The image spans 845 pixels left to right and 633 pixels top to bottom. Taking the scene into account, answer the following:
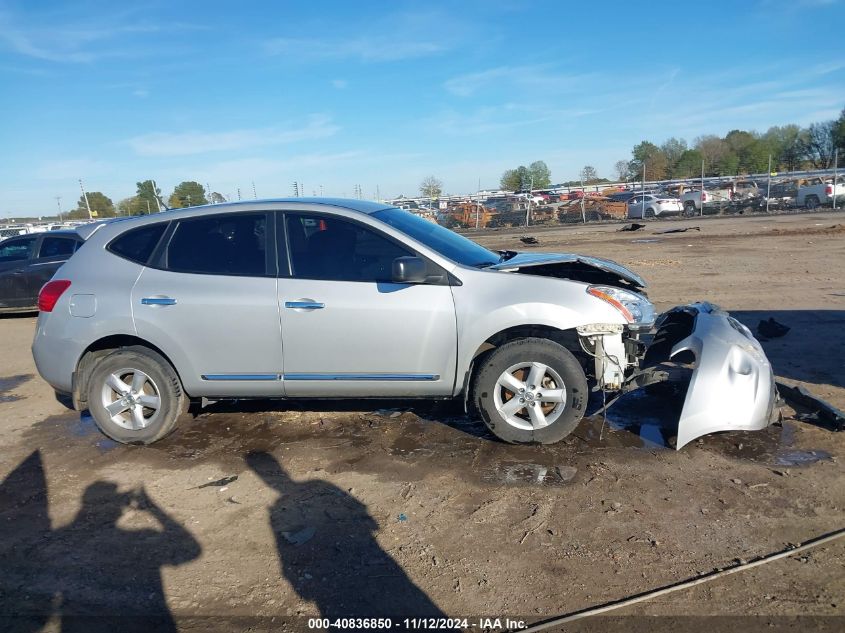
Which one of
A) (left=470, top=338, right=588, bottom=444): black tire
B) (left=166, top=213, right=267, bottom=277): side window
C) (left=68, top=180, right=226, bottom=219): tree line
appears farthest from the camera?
(left=68, top=180, right=226, bottom=219): tree line

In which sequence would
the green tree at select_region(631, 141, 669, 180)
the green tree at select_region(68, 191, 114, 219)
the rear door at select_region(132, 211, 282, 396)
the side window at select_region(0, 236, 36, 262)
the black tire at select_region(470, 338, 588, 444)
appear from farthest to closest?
the green tree at select_region(631, 141, 669, 180) < the green tree at select_region(68, 191, 114, 219) < the side window at select_region(0, 236, 36, 262) < the rear door at select_region(132, 211, 282, 396) < the black tire at select_region(470, 338, 588, 444)

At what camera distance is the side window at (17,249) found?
11.9 meters

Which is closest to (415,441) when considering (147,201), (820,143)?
(147,201)

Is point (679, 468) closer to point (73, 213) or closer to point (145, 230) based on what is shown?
point (145, 230)

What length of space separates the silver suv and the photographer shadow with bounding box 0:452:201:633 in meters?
0.98

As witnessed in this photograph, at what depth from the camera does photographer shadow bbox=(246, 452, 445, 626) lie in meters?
3.08

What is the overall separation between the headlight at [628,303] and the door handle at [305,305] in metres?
2.02

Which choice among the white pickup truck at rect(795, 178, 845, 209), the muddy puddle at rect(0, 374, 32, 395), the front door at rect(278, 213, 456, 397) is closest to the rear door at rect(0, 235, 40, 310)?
the muddy puddle at rect(0, 374, 32, 395)

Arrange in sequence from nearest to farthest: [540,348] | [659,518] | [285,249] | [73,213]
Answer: [659,518]
[540,348]
[285,249]
[73,213]

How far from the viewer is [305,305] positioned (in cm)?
485

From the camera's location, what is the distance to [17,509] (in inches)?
168

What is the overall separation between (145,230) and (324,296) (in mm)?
1713

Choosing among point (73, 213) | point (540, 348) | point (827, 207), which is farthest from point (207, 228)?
point (73, 213)

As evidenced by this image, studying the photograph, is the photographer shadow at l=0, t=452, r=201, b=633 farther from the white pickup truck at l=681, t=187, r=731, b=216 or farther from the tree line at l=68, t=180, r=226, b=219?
the white pickup truck at l=681, t=187, r=731, b=216
